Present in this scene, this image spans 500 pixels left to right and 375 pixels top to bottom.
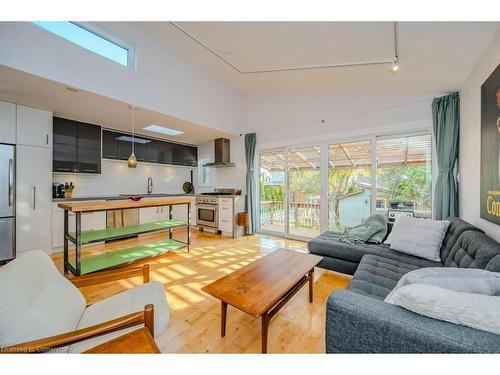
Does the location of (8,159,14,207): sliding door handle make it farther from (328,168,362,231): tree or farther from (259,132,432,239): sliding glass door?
(328,168,362,231): tree

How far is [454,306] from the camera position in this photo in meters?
0.79

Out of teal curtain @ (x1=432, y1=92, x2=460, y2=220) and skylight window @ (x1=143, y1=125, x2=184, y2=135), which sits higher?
skylight window @ (x1=143, y1=125, x2=184, y2=135)

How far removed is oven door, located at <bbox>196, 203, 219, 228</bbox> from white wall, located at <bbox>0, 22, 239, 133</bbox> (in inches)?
75.0

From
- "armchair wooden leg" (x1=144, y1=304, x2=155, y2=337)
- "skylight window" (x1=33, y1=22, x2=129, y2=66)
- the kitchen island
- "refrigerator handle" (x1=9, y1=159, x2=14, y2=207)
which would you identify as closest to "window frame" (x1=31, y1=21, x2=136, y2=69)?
"skylight window" (x1=33, y1=22, x2=129, y2=66)

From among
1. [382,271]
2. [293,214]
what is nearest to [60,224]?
[293,214]

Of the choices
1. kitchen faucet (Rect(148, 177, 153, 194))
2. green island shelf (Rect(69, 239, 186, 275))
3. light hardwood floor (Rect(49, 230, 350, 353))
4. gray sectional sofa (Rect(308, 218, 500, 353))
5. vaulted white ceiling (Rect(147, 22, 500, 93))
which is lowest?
light hardwood floor (Rect(49, 230, 350, 353))

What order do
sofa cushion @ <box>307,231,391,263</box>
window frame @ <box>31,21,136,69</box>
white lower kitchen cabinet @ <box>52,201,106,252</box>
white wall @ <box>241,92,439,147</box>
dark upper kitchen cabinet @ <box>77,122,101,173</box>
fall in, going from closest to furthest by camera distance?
sofa cushion @ <box>307,231,391,263</box>, window frame @ <box>31,21,136,69</box>, white wall @ <box>241,92,439,147</box>, white lower kitchen cabinet @ <box>52,201,106,252</box>, dark upper kitchen cabinet @ <box>77,122,101,173</box>

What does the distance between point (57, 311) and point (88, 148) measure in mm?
3786

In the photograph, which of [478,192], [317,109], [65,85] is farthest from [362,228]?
[65,85]

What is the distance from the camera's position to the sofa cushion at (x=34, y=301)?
2.89 ft

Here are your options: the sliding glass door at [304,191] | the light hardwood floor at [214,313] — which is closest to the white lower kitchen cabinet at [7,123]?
the light hardwood floor at [214,313]

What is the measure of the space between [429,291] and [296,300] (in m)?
1.45

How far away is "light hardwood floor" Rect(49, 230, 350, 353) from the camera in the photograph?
1506 mm

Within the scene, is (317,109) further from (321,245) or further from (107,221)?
(107,221)
